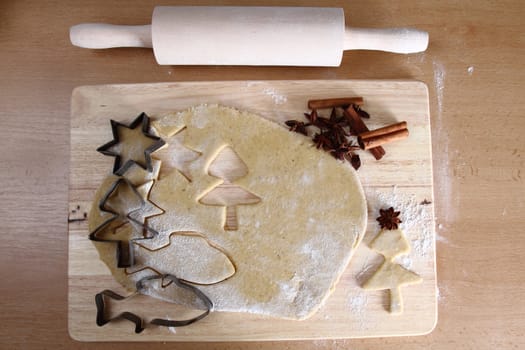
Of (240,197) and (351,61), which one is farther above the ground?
(351,61)

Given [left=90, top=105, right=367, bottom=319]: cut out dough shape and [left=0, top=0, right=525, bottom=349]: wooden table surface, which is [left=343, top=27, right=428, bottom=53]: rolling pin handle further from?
[left=90, top=105, right=367, bottom=319]: cut out dough shape

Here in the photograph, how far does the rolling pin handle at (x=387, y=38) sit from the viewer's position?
1.09m

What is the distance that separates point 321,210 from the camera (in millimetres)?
1119

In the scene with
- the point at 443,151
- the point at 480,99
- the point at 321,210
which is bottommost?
the point at 321,210

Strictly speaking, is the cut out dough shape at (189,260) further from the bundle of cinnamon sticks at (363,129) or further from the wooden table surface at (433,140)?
the bundle of cinnamon sticks at (363,129)

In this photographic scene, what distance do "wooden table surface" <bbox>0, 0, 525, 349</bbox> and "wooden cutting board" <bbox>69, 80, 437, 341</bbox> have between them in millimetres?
45

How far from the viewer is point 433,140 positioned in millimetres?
1178

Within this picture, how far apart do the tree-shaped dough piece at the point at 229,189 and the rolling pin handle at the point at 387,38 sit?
41 centimetres

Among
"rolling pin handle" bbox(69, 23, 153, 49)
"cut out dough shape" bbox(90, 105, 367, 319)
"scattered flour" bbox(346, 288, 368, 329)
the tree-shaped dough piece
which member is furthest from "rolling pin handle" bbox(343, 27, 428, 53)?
"scattered flour" bbox(346, 288, 368, 329)

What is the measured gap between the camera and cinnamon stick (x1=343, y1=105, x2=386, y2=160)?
1107mm

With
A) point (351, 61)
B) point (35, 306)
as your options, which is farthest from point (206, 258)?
point (351, 61)

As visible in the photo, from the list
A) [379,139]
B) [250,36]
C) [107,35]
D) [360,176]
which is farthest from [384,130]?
[107,35]

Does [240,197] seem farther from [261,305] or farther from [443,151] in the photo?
[443,151]

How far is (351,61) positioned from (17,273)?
1.08 metres
